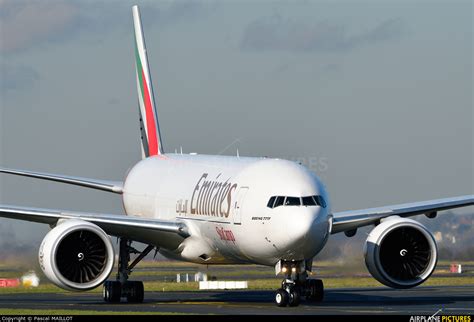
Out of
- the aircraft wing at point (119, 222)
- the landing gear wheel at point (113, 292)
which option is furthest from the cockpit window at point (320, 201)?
the landing gear wheel at point (113, 292)

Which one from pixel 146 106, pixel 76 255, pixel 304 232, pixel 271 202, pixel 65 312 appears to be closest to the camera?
pixel 304 232

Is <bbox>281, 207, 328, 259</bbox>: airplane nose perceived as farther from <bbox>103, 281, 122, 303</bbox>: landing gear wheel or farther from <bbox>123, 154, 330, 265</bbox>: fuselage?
<bbox>103, 281, 122, 303</bbox>: landing gear wheel

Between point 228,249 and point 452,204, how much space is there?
7.81 meters

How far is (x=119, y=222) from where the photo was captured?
40000 millimetres

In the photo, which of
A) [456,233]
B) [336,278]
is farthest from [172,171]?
[456,233]

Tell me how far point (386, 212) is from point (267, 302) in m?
4.78

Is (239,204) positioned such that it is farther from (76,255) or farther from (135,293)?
(135,293)

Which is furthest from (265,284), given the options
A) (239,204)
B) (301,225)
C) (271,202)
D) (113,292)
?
(301,225)

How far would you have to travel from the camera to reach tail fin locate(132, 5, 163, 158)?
52.9m

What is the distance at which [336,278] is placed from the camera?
5994 cm

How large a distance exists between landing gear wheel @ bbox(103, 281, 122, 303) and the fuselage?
6.94ft

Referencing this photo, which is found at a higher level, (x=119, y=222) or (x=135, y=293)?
(x=119, y=222)

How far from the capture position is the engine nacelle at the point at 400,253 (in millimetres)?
38594

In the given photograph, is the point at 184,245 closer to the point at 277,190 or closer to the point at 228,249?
the point at 228,249
